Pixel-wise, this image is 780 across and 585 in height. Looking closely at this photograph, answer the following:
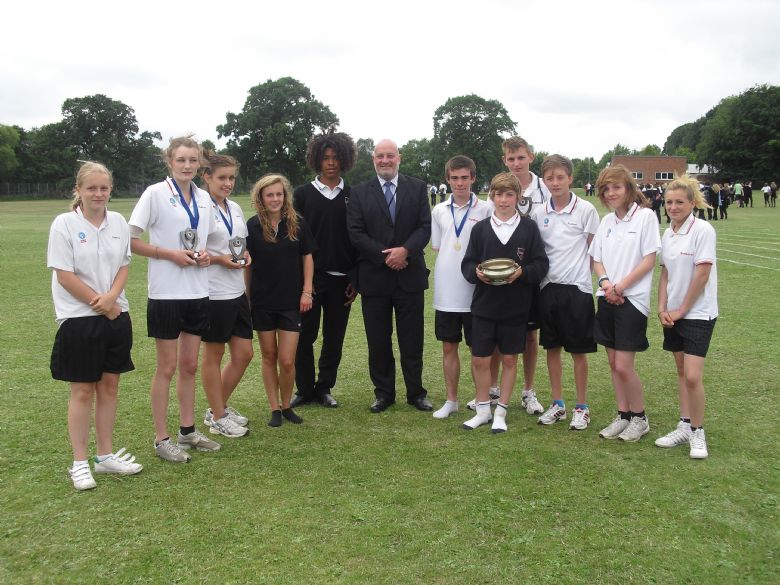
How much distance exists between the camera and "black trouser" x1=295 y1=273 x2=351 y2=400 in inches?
228

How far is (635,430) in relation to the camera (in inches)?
187

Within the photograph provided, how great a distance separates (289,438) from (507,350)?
1768 mm

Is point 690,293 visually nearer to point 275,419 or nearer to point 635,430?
point 635,430

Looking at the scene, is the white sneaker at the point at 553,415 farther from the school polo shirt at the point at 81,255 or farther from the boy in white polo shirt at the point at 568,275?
the school polo shirt at the point at 81,255

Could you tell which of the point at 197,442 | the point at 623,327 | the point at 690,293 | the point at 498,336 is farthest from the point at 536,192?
the point at 197,442

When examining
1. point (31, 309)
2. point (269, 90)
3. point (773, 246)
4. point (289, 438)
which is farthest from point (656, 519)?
point (269, 90)

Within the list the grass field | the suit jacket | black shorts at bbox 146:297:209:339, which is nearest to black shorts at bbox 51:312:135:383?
black shorts at bbox 146:297:209:339

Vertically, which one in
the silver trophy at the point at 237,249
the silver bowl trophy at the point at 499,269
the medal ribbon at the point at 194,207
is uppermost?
the medal ribbon at the point at 194,207

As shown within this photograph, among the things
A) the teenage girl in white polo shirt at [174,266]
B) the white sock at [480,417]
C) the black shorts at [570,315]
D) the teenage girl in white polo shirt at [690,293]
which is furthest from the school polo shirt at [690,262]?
the teenage girl in white polo shirt at [174,266]

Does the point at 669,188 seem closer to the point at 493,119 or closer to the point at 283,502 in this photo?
the point at 283,502

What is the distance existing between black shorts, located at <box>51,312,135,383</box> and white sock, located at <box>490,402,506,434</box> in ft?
8.87

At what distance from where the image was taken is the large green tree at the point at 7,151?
249 ft

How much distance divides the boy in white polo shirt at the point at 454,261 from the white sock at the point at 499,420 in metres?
0.50

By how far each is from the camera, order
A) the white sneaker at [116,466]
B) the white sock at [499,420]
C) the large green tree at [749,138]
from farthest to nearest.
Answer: the large green tree at [749,138] → the white sock at [499,420] → the white sneaker at [116,466]
